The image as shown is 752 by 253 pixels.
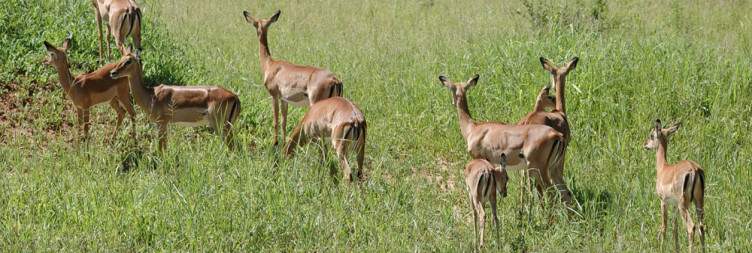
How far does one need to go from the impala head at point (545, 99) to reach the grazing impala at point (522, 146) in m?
1.02

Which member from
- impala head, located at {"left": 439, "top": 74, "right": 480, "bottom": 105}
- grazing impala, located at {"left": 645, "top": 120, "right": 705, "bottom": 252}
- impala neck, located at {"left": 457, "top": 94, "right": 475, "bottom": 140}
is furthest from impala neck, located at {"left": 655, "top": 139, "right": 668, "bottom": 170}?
impala head, located at {"left": 439, "top": 74, "right": 480, "bottom": 105}

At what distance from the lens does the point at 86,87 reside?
832cm

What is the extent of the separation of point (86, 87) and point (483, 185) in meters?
3.39

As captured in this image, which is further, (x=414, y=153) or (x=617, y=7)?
(x=617, y=7)

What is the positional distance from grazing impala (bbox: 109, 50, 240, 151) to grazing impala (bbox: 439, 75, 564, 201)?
1.82 m

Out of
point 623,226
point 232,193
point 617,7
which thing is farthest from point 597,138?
point 617,7

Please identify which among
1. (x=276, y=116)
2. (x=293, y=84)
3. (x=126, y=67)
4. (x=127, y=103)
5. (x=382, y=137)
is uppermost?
(x=126, y=67)

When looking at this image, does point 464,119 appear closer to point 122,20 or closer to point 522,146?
point 522,146

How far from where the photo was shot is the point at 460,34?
12336 millimetres

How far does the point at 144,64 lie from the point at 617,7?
7.19 metres

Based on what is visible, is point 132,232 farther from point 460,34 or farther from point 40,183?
point 460,34

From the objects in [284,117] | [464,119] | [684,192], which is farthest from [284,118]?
[684,192]

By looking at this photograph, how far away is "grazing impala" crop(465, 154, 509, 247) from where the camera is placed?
6418 mm

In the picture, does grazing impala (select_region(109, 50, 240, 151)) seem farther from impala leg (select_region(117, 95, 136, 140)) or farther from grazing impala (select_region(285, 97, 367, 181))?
grazing impala (select_region(285, 97, 367, 181))
